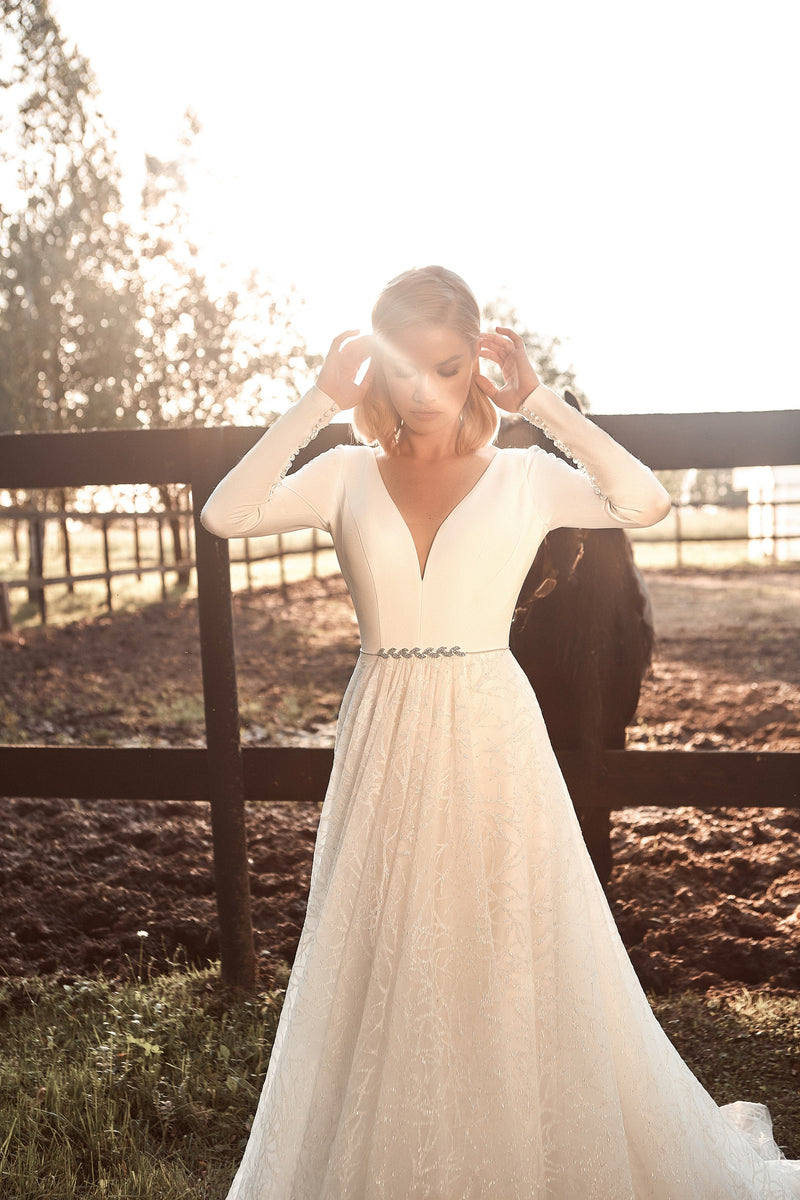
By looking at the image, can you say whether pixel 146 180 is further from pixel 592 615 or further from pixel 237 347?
pixel 592 615

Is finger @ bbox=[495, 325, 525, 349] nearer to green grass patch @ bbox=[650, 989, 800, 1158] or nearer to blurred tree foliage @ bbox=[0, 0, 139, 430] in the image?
A: green grass patch @ bbox=[650, 989, 800, 1158]

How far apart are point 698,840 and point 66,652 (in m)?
7.86

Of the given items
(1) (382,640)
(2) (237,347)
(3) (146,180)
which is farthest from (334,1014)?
(3) (146,180)

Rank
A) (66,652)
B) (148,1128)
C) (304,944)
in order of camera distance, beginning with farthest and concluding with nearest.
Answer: (66,652), (148,1128), (304,944)

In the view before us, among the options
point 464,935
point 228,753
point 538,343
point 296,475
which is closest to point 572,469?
point 296,475

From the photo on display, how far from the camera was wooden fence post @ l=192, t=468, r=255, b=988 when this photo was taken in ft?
10.7

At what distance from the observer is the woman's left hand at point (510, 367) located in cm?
211

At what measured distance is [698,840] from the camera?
457 centimetres

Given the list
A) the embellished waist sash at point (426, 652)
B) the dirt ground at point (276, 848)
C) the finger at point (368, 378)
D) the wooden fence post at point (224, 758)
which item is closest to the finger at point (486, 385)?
the finger at point (368, 378)

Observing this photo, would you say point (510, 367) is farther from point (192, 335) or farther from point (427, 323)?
point (192, 335)

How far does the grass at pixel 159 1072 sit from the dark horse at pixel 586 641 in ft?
2.55

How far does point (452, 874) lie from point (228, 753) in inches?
56.8

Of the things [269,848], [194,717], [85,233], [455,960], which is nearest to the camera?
[455,960]

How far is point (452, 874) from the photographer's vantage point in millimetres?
2031
